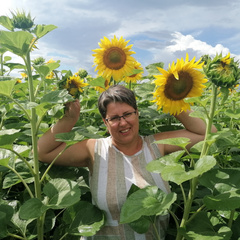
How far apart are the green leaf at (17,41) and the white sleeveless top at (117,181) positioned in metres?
0.78

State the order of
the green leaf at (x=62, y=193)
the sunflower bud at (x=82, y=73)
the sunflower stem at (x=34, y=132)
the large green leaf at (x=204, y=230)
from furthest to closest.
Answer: the sunflower bud at (x=82, y=73) → the sunflower stem at (x=34, y=132) → the green leaf at (x=62, y=193) → the large green leaf at (x=204, y=230)

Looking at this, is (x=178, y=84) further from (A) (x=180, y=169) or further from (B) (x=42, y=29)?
(B) (x=42, y=29)

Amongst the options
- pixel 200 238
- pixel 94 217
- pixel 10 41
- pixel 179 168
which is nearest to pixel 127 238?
pixel 94 217

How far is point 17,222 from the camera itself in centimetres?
168

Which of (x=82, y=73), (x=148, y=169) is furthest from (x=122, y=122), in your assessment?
(x=82, y=73)

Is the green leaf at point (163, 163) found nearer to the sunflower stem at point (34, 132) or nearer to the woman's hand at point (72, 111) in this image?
the sunflower stem at point (34, 132)

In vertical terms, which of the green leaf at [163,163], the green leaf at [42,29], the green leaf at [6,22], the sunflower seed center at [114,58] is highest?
the green leaf at [6,22]

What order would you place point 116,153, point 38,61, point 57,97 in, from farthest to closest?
point 38,61 → point 116,153 → point 57,97

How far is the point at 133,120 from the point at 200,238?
84 cm

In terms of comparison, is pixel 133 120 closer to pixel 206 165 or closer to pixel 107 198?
pixel 107 198

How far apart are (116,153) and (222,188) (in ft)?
2.64

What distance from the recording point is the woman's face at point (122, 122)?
1859mm

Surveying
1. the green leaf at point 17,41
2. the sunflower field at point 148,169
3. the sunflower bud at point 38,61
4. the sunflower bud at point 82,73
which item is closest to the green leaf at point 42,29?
the sunflower field at point 148,169

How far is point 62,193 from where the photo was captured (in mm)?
1508
